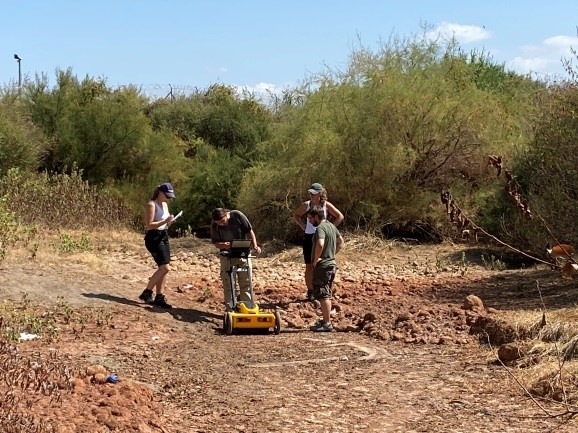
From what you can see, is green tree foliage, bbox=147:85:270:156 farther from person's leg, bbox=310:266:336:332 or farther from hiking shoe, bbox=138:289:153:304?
person's leg, bbox=310:266:336:332

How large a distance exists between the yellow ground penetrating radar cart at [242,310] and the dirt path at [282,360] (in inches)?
6.9

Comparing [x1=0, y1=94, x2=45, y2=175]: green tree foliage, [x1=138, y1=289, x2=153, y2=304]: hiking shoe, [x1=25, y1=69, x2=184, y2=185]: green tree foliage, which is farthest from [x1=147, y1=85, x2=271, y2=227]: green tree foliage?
[x1=138, y1=289, x2=153, y2=304]: hiking shoe

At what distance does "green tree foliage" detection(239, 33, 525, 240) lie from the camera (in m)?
16.3

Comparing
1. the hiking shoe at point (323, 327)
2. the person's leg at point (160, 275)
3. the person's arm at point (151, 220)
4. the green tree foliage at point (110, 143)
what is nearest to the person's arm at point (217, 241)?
the person's arm at point (151, 220)

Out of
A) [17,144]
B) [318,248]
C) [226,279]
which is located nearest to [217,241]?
[226,279]

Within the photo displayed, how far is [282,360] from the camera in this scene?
7.78 metres

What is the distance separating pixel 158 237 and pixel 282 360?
3.04 m

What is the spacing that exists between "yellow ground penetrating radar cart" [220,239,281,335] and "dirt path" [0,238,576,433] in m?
0.18

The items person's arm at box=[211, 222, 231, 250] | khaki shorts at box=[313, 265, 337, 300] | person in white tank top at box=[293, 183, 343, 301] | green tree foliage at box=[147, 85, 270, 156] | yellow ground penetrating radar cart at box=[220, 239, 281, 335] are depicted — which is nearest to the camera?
yellow ground penetrating radar cart at box=[220, 239, 281, 335]

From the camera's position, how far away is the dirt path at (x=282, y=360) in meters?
5.70

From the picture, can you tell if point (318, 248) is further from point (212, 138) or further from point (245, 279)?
point (212, 138)

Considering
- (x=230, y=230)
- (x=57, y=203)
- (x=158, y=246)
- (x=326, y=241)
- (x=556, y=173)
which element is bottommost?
(x=158, y=246)

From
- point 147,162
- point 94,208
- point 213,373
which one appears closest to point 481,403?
point 213,373

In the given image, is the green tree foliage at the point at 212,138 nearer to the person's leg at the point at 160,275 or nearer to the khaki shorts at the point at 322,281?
the person's leg at the point at 160,275
